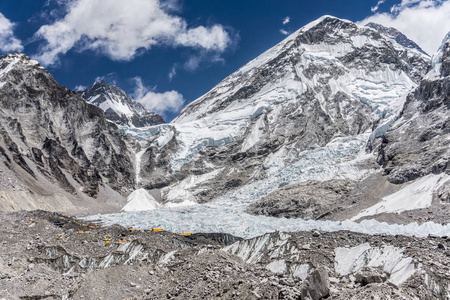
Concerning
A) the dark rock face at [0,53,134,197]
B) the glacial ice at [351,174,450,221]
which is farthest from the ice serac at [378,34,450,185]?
the dark rock face at [0,53,134,197]

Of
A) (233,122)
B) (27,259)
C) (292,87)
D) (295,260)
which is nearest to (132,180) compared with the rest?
(233,122)

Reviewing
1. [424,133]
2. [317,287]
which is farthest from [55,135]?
[317,287]

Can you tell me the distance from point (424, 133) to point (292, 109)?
56.5 meters

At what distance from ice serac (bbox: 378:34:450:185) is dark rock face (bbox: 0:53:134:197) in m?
59.9

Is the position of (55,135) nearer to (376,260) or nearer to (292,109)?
(292,109)

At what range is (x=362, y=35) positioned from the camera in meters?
152

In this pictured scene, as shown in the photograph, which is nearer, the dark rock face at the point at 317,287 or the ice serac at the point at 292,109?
the dark rock face at the point at 317,287

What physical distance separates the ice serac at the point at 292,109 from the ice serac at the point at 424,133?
774 centimetres

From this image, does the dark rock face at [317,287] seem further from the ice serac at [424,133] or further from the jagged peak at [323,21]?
the jagged peak at [323,21]

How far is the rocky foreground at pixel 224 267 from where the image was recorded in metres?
11.1

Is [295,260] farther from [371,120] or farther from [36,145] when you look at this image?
[371,120]

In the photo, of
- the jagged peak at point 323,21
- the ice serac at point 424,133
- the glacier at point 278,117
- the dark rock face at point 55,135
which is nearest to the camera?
the ice serac at point 424,133

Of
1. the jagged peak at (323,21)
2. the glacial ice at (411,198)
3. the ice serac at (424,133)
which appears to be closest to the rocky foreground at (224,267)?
the glacial ice at (411,198)

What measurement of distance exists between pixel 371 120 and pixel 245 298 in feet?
335
